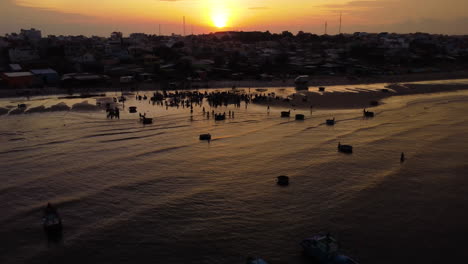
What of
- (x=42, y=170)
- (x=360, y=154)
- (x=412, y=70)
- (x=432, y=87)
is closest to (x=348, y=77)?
(x=432, y=87)

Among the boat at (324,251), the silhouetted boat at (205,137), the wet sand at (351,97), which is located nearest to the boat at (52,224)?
the boat at (324,251)

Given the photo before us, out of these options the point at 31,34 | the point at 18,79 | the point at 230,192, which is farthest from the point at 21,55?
the point at 230,192

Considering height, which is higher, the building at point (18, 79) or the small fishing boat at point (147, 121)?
the building at point (18, 79)

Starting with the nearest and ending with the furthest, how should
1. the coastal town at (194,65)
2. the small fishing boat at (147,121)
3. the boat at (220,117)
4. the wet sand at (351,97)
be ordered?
the small fishing boat at (147,121)
the boat at (220,117)
the wet sand at (351,97)
the coastal town at (194,65)

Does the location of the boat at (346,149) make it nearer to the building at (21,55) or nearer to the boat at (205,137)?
the boat at (205,137)

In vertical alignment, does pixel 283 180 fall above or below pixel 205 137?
below

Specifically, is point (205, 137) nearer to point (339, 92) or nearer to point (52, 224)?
point (52, 224)
